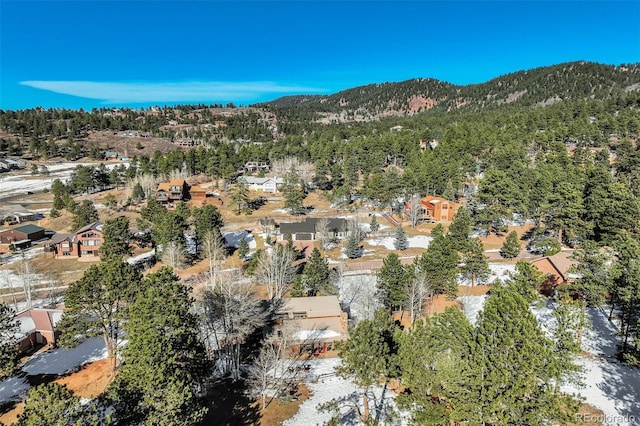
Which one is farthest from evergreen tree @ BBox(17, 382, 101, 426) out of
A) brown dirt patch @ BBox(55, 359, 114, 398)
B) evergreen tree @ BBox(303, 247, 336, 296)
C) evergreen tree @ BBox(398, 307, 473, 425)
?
evergreen tree @ BBox(303, 247, 336, 296)

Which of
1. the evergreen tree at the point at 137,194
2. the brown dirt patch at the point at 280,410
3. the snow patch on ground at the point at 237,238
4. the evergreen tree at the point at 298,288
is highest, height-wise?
the evergreen tree at the point at 137,194

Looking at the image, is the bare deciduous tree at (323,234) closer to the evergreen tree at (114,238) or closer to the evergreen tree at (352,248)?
the evergreen tree at (352,248)

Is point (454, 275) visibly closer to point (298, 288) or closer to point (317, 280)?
point (317, 280)

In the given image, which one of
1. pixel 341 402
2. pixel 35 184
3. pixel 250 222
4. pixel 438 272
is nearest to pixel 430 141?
pixel 250 222

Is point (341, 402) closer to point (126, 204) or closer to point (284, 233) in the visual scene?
point (284, 233)

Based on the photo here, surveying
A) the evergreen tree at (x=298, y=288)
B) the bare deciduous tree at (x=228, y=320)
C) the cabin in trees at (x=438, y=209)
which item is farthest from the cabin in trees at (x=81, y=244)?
the cabin in trees at (x=438, y=209)

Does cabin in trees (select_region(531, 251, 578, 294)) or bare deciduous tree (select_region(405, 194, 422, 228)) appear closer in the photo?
cabin in trees (select_region(531, 251, 578, 294))

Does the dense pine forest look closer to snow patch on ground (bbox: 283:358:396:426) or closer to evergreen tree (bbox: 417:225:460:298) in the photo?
evergreen tree (bbox: 417:225:460:298)
